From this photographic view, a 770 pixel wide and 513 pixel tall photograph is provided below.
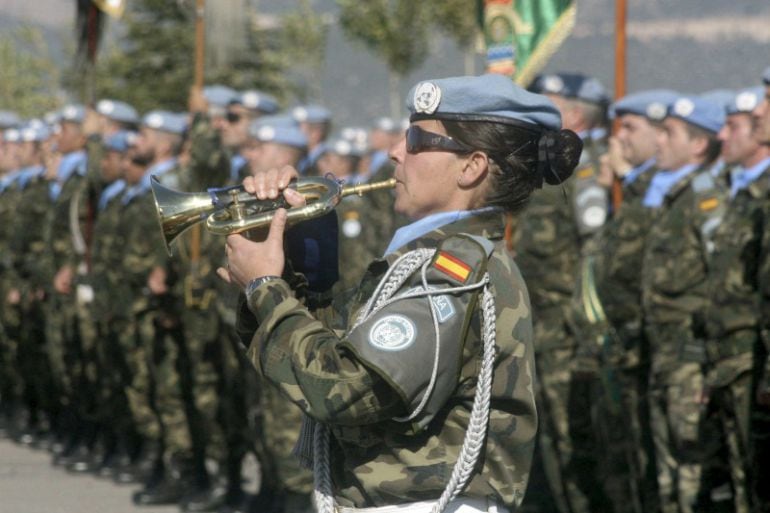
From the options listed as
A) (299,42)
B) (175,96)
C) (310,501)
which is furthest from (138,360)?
(299,42)

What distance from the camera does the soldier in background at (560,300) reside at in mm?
8195

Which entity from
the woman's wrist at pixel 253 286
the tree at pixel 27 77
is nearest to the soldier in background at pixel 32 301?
the woman's wrist at pixel 253 286

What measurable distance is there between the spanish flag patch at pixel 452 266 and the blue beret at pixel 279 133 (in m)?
5.74

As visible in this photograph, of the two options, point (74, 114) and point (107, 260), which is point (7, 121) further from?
point (107, 260)

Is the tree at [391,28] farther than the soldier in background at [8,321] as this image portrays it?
Yes

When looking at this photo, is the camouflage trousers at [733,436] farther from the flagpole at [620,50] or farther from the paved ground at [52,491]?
the paved ground at [52,491]

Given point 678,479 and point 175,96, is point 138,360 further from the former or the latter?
point 175,96

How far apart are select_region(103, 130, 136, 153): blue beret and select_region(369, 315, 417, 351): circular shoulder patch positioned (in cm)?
783

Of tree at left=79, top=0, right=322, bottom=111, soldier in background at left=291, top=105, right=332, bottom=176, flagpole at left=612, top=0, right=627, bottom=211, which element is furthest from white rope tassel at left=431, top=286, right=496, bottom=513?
tree at left=79, top=0, right=322, bottom=111

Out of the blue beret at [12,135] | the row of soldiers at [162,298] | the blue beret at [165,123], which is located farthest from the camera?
the blue beret at [12,135]

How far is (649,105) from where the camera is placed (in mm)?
7660

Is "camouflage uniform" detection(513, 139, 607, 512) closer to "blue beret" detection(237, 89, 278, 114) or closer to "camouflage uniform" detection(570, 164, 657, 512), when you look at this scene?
"camouflage uniform" detection(570, 164, 657, 512)

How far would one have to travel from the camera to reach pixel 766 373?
624cm

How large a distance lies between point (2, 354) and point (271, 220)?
11.7 meters
